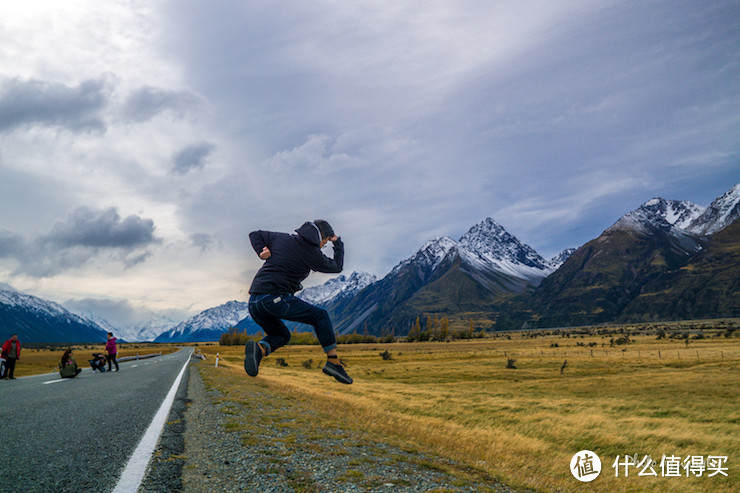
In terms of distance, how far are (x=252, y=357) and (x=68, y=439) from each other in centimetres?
649

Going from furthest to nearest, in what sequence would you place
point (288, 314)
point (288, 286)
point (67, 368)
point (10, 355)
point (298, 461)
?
point (67, 368), point (10, 355), point (298, 461), point (288, 286), point (288, 314)

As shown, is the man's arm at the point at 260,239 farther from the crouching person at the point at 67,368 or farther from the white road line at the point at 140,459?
the crouching person at the point at 67,368

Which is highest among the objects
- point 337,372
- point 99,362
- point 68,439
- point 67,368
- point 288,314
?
point 288,314

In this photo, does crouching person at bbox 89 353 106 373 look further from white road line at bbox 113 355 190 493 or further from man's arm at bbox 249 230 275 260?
man's arm at bbox 249 230 275 260

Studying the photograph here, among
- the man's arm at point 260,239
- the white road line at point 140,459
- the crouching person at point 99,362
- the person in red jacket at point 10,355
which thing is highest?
the man's arm at point 260,239

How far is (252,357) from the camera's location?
4.32m

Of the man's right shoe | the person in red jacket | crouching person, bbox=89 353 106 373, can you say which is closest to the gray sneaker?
the man's right shoe

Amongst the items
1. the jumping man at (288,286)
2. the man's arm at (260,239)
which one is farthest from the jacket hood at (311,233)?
the man's arm at (260,239)

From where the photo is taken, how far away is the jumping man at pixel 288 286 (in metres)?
4.18

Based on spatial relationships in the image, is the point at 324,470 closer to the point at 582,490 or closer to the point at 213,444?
the point at 213,444

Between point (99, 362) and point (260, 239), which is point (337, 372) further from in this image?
point (99, 362)

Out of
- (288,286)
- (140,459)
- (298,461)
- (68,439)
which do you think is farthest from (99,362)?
(288,286)

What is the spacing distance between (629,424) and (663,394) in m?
14.4

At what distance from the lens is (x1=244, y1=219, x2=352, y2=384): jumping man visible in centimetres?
418
